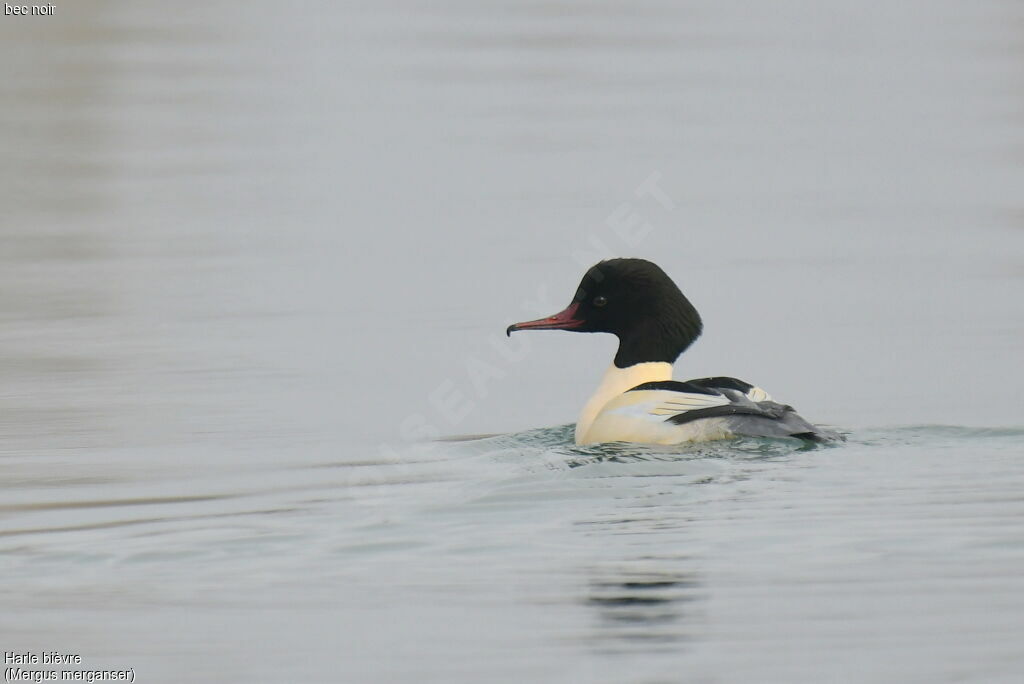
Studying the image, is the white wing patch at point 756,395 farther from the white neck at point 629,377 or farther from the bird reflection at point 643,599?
the bird reflection at point 643,599

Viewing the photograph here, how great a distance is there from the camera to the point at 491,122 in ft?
67.4

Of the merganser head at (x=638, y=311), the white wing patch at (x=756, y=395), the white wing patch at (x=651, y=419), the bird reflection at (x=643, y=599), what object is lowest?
the bird reflection at (x=643, y=599)

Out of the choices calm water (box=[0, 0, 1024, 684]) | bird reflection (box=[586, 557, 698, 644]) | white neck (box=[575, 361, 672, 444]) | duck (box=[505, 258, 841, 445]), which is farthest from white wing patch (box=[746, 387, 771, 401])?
bird reflection (box=[586, 557, 698, 644])

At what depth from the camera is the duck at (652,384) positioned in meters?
9.08

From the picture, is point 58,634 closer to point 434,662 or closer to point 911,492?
point 434,662

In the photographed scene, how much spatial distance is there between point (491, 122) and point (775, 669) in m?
15.4

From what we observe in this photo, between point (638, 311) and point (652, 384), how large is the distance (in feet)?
2.11

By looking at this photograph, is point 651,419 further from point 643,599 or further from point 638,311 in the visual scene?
point 643,599

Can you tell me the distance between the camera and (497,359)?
11.7m

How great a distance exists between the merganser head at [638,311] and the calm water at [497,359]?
624mm

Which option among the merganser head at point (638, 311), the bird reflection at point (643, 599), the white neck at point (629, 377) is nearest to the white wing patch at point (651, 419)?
the white neck at point (629, 377)

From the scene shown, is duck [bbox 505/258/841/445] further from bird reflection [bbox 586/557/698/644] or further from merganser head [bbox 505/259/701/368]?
bird reflection [bbox 586/557/698/644]

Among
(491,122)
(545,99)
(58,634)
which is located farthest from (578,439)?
(545,99)

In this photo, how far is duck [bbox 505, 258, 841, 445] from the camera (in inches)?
357
